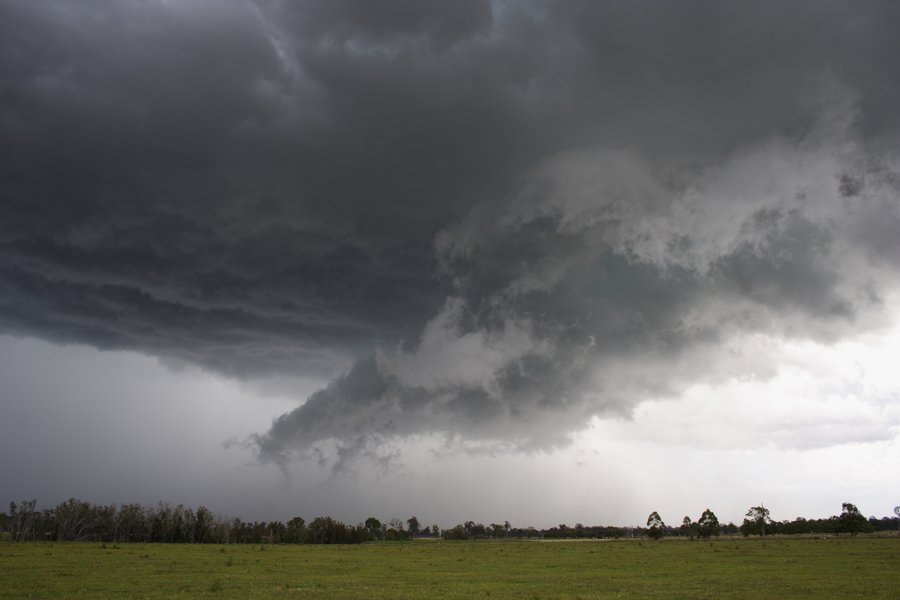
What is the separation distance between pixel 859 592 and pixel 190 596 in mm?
43702

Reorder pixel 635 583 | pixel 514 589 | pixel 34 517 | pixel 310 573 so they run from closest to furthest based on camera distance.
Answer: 1. pixel 514 589
2. pixel 635 583
3. pixel 310 573
4. pixel 34 517

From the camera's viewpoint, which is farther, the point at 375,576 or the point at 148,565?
the point at 148,565

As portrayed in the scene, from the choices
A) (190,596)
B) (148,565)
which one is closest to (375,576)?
(190,596)

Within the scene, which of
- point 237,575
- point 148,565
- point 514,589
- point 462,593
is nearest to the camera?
point 462,593

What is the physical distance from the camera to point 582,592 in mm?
38844

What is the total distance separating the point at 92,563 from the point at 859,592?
6717 cm

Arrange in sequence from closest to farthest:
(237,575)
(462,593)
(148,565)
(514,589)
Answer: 1. (462,593)
2. (514,589)
3. (237,575)
4. (148,565)

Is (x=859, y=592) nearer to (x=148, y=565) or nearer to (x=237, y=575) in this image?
(x=237, y=575)

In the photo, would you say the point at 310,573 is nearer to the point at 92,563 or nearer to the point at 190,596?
the point at 190,596

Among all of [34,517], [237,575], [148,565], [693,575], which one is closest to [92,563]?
[148,565]

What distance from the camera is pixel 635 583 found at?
149ft

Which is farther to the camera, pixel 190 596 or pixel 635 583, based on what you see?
pixel 635 583

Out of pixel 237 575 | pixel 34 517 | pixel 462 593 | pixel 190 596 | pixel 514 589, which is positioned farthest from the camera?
pixel 34 517

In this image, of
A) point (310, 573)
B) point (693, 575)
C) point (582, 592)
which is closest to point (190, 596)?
point (310, 573)
